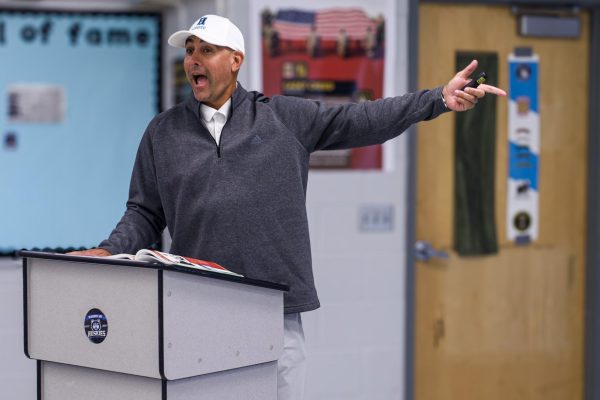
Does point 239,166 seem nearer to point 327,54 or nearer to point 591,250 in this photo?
point 327,54

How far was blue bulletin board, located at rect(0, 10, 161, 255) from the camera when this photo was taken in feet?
12.0

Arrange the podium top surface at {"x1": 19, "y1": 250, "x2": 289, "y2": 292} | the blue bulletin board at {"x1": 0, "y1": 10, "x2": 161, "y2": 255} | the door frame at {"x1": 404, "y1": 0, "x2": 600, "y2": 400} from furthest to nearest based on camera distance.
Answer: the door frame at {"x1": 404, "y1": 0, "x2": 600, "y2": 400}
the blue bulletin board at {"x1": 0, "y1": 10, "x2": 161, "y2": 255}
the podium top surface at {"x1": 19, "y1": 250, "x2": 289, "y2": 292}

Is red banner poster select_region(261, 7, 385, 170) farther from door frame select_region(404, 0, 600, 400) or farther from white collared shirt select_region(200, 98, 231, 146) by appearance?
white collared shirt select_region(200, 98, 231, 146)

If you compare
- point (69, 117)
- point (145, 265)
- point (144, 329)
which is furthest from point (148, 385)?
point (69, 117)

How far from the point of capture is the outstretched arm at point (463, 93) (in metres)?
2.33

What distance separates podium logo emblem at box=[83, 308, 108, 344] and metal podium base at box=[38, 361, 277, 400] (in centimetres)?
8

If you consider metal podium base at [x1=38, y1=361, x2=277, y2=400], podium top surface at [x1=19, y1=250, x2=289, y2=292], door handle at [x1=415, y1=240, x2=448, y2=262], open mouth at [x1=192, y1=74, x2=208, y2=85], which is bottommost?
metal podium base at [x1=38, y1=361, x2=277, y2=400]

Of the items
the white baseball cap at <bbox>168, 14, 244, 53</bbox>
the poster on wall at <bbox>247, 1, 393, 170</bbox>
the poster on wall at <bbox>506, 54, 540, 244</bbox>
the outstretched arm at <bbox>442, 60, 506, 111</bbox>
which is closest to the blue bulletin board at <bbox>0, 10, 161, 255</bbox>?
the poster on wall at <bbox>247, 1, 393, 170</bbox>

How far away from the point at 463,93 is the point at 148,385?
3.39 ft

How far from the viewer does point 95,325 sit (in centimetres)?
204

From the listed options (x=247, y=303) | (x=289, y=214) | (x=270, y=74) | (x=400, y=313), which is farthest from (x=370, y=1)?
(x=247, y=303)

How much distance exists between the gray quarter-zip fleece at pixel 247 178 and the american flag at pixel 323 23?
1.15m

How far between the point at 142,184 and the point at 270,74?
4.06 feet

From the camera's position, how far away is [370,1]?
380 cm
